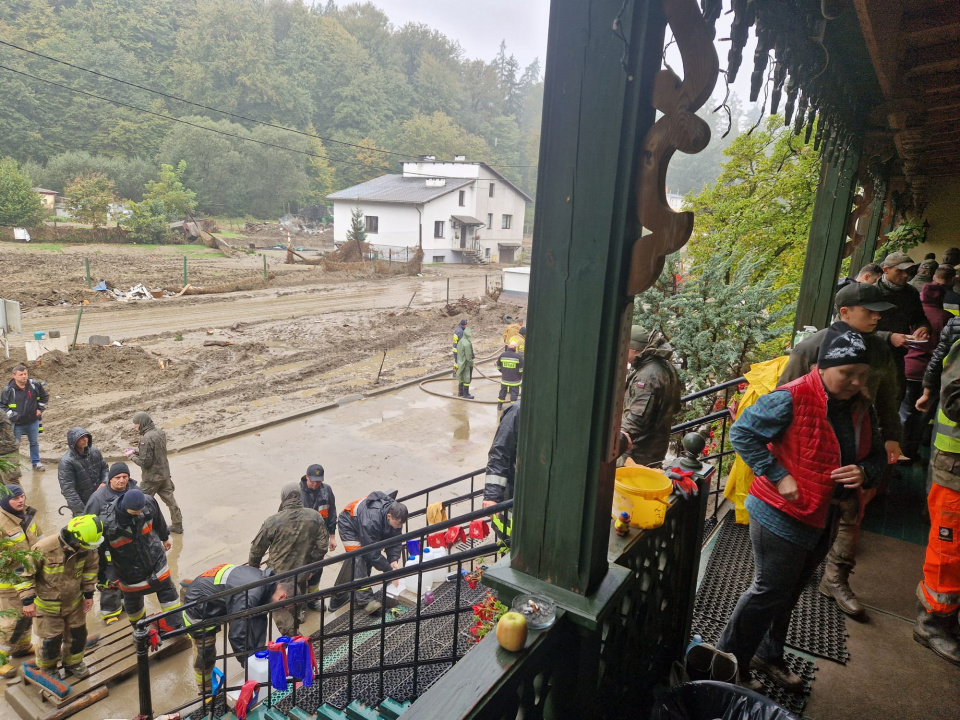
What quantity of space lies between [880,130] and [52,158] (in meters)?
58.8

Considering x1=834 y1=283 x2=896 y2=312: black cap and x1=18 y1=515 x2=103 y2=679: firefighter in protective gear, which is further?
x1=18 y1=515 x2=103 y2=679: firefighter in protective gear

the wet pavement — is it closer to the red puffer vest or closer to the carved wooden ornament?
the red puffer vest

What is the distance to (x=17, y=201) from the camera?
1385 inches

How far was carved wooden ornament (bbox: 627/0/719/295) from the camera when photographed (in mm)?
1589

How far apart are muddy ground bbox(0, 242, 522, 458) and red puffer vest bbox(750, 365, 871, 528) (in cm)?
1121

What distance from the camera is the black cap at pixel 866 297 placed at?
10.6 feet

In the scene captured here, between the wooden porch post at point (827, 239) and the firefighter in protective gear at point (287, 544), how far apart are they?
214 inches

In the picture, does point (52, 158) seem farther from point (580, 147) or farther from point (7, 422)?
point (580, 147)

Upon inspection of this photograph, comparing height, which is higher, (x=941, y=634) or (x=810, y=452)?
(x=810, y=452)

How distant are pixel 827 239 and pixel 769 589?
421 centimetres

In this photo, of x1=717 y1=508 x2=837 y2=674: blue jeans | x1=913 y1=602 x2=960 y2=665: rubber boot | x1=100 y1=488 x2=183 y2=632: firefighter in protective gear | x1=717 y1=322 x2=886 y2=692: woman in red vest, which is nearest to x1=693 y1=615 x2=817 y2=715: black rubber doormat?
x1=717 y1=508 x2=837 y2=674: blue jeans

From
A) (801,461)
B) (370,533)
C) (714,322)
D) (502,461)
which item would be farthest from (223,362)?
(801,461)

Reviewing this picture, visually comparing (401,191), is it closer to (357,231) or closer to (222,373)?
(357,231)

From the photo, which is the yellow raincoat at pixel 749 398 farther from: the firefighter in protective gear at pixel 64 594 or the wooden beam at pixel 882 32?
the firefighter in protective gear at pixel 64 594
